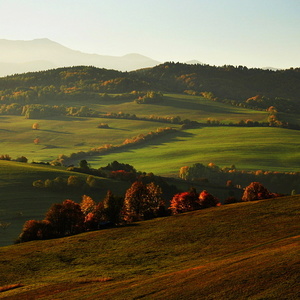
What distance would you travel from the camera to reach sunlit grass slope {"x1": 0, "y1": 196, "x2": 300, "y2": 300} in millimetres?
41219

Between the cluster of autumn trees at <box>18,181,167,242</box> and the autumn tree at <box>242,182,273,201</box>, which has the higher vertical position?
the autumn tree at <box>242,182,273,201</box>

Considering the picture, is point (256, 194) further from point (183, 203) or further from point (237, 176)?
point (237, 176)

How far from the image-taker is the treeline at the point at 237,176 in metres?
171

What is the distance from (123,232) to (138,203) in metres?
15.8

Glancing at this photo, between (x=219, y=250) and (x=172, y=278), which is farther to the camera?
(x=219, y=250)

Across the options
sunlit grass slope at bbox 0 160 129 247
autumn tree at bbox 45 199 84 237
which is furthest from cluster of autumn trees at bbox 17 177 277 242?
sunlit grass slope at bbox 0 160 129 247

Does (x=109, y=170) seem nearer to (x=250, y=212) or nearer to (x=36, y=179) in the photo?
(x=36, y=179)

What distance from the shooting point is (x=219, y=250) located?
5934 cm

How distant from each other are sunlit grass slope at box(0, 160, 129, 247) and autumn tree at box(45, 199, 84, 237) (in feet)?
53.4

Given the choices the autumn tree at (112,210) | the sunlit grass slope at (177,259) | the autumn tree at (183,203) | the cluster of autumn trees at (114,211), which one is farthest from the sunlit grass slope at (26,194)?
the sunlit grass slope at (177,259)

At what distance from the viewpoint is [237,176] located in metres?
178

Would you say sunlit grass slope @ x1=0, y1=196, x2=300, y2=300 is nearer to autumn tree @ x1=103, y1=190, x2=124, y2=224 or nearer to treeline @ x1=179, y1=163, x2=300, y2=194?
autumn tree @ x1=103, y1=190, x2=124, y2=224

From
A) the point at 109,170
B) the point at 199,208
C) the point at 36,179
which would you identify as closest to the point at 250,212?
the point at 199,208

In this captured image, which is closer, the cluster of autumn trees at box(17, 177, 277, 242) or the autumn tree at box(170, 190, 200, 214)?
the cluster of autumn trees at box(17, 177, 277, 242)
